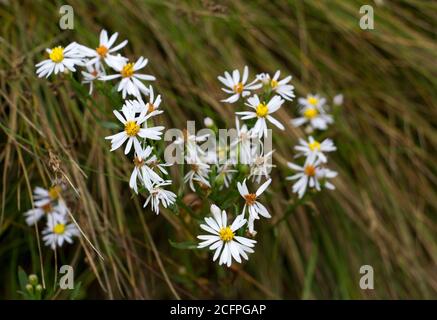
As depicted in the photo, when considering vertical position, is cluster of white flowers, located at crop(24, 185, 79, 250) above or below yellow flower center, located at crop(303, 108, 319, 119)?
below

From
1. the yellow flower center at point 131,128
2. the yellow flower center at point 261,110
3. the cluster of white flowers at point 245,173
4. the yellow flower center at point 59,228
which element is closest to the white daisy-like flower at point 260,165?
the cluster of white flowers at point 245,173

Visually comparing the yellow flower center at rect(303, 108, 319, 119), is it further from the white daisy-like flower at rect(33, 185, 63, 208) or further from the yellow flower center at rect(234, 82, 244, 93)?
the white daisy-like flower at rect(33, 185, 63, 208)

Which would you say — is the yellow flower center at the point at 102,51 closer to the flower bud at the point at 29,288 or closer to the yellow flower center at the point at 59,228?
the yellow flower center at the point at 59,228

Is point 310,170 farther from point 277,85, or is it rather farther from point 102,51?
point 102,51

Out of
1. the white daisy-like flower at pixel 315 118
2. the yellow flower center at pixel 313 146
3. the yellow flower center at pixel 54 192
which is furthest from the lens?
the white daisy-like flower at pixel 315 118

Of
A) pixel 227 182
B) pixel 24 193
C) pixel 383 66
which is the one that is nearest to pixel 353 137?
pixel 383 66

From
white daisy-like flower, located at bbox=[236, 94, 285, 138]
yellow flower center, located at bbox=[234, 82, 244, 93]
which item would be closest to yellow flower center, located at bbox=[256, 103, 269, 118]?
white daisy-like flower, located at bbox=[236, 94, 285, 138]
